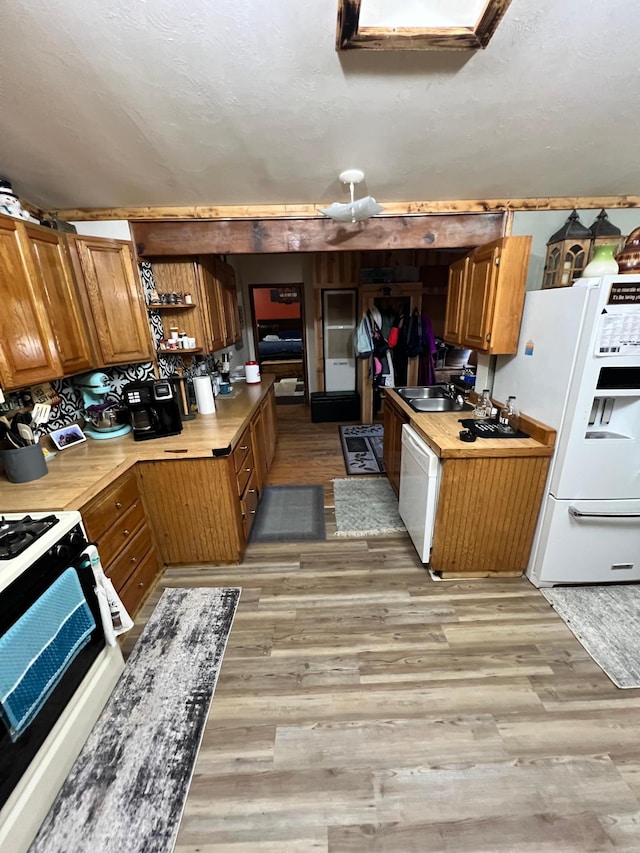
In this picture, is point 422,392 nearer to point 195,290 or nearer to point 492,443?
point 492,443

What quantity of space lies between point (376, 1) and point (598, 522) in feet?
8.11

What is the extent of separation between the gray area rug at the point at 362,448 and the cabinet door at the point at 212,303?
1.92 m

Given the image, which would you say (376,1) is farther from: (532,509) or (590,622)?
(590,622)

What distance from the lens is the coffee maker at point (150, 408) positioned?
220 centimetres

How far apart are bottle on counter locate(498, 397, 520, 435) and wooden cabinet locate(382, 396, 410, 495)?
65cm

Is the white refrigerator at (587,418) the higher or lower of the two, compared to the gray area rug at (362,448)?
higher

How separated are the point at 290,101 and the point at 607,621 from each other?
2988 millimetres

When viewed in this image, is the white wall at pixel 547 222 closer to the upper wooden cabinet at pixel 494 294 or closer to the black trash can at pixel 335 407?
the upper wooden cabinet at pixel 494 294

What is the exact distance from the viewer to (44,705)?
1177mm

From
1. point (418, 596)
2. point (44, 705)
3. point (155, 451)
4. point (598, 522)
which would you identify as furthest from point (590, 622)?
point (155, 451)

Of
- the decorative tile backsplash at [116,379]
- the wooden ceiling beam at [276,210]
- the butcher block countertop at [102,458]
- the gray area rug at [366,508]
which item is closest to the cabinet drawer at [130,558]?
the butcher block countertop at [102,458]

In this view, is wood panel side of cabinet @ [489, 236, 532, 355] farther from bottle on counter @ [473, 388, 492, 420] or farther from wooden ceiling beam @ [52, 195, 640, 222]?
wooden ceiling beam @ [52, 195, 640, 222]

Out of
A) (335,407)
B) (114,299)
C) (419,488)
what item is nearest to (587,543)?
(419,488)

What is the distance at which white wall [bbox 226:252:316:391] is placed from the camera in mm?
5332
